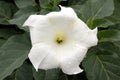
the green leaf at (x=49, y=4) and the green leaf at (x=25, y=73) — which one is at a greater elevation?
the green leaf at (x=49, y=4)

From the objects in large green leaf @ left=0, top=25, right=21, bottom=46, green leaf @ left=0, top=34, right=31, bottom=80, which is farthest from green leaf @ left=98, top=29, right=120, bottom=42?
large green leaf @ left=0, top=25, right=21, bottom=46

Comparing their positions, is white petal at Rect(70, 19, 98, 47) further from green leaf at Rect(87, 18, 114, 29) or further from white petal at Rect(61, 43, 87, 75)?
green leaf at Rect(87, 18, 114, 29)

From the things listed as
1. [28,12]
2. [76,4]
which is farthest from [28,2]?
[76,4]

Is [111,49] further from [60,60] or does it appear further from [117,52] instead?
[60,60]

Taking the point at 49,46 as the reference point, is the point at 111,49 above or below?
below

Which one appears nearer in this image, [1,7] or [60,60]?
[60,60]

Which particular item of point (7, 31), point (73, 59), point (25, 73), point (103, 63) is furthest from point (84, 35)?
point (7, 31)

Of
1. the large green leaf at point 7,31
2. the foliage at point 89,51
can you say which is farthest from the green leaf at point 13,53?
the large green leaf at point 7,31

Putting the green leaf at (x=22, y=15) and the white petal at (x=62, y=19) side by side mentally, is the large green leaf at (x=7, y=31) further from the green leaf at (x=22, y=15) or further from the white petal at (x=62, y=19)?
the white petal at (x=62, y=19)
